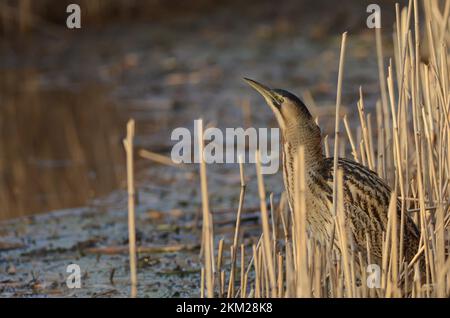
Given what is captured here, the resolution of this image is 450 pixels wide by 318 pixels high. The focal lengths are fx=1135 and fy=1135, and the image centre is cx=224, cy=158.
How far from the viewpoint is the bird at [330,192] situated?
4738 millimetres

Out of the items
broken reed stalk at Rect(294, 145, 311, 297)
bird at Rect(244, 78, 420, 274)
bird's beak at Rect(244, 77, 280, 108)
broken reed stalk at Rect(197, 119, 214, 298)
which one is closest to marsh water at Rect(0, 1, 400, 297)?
bird at Rect(244, 78, 420, 274)

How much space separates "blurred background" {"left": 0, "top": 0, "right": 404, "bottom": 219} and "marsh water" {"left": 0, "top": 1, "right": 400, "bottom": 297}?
2 centimetres

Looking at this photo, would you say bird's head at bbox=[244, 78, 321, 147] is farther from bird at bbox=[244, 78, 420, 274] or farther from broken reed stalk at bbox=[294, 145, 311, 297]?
broken reed stalk at bbox=[294, 145, 311, 297]

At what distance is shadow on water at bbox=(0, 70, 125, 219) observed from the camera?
7809mm

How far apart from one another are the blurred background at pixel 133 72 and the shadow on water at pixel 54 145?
12 millimetres

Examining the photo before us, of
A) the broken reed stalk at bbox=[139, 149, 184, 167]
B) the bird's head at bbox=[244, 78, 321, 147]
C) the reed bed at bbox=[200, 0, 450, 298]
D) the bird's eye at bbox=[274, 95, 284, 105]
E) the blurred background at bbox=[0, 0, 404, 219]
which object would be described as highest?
the blurred background at bbox=[0, 0, 404, 219]

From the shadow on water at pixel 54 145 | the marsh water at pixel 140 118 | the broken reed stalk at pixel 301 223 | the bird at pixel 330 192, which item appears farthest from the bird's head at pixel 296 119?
the shadow on water at pixel 54 145

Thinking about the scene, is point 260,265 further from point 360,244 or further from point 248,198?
point 248,198

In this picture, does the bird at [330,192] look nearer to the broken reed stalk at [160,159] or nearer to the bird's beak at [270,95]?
the bird's beak at [270,95]

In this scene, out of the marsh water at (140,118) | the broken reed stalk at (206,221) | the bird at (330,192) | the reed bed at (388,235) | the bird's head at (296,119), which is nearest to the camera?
the broken reed stalk at (206,221)

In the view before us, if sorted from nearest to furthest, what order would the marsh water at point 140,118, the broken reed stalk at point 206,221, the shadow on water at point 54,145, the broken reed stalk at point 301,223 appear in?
the broken reed stalk at point 301,223 < the broken reed stalk at point 206,221 < the marsh water at point 140,118 < the shadow on water at point 54,145

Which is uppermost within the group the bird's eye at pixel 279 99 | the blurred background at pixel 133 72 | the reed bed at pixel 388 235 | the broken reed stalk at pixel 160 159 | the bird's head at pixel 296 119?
the blurred background at pixel 133 72

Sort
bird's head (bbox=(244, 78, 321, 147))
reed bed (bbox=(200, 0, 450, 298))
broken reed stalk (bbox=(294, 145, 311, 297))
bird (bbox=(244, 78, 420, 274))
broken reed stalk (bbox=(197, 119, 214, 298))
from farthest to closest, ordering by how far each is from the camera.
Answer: bird's head (bbox=(244, 78, 321, 147)), bird (bbox=(244, 78, 420, 274)), reed bed (bbox=(200, 0, 450, 298)), broken reed stalk (bbox=(197, 119, 214, 298)), broken reed stalk (bbox=(294, 145, 311, 297))

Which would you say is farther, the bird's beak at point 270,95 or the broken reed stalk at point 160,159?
the broken reed stalk at point 160,159
